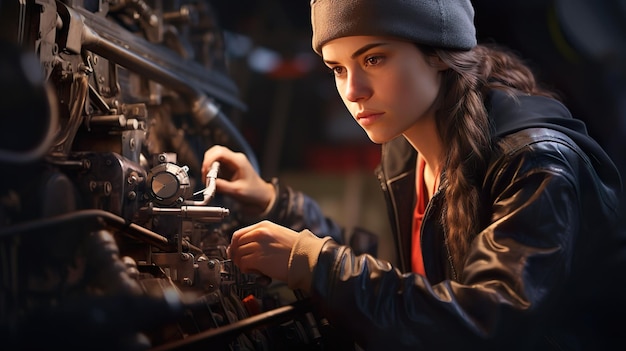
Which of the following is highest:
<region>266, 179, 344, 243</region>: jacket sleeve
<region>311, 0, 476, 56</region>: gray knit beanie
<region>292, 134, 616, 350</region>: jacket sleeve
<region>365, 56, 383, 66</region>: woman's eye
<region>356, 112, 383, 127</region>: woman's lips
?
<region>311, 0, 476, 56</region>: gray knit beanie

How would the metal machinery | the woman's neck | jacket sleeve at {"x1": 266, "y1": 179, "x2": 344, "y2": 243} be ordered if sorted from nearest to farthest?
the metal machinery < the woman's neck < jacket sleeve at {"x1": 266, "y1": 179, "x2": 344, "y2": 243}

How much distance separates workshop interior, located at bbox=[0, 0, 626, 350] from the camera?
3.38ft

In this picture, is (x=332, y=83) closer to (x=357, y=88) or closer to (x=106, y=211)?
(x=357, y=88)

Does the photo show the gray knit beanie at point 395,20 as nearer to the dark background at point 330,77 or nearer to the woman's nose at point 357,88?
the woman's nose at point 357,88

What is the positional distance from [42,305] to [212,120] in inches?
49.0

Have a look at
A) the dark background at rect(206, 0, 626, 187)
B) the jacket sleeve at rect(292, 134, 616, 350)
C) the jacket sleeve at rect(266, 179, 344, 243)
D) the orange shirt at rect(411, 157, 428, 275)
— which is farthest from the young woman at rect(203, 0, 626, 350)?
the jacket sleeve at rect(266, 179, 344, 243)

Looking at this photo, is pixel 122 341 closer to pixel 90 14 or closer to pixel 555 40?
pixel 90 14

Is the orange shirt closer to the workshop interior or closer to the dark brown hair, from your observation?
the dark brown hair

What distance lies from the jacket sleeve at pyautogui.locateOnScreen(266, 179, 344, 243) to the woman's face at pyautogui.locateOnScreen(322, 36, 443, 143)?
2.09 ft

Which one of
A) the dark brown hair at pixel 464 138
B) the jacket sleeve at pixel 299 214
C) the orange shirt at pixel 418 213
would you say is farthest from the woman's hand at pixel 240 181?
the dark brown hair at pixel 464 138

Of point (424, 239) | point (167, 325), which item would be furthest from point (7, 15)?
point (424, 239)

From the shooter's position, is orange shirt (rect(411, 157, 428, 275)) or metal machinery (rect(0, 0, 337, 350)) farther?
orange shirt (rect(411, 157, 428, 275))

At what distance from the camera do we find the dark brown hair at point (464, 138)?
1.42 m

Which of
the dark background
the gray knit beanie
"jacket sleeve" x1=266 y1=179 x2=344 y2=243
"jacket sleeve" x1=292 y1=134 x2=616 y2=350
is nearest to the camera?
"jacket sleeve" x1=292 y1=134 x2=616 y2=350
